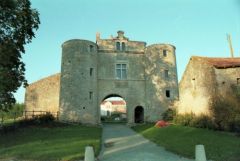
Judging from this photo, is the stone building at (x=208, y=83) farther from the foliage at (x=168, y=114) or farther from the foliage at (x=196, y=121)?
the foliage at (x=168, y=114)

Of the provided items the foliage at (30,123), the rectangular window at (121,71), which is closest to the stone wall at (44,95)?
the rectangular window at (121,71)

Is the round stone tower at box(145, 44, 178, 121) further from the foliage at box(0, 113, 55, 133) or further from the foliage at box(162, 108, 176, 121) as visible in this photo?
the foliage at box(0, 113, 55, 133)

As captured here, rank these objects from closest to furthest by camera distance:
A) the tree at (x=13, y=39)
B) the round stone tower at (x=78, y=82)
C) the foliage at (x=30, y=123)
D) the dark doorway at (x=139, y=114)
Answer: the tree at (x=13, y=39) → the foliage at (x=30, y=123) → the round stone tower at (x=78, y=82) → the dark doorway at (x=139, y=114)

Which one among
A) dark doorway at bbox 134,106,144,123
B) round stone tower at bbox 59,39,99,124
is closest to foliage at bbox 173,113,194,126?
dark doorway at bbox 134,106,144,123

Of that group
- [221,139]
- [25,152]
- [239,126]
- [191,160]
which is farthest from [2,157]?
[239,126]

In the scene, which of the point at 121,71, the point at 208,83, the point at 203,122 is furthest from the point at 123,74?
Result: the point at 203,122

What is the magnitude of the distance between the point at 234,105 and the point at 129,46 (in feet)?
70.5

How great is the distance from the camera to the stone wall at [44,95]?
38.9m

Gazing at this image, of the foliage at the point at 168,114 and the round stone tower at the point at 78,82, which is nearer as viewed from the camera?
the round stone tower at the point at 78,82

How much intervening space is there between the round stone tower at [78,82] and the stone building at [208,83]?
39.8 feet

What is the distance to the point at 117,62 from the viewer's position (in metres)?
36.4

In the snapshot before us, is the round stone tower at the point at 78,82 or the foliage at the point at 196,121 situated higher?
the round stone tower at the point at 78,82

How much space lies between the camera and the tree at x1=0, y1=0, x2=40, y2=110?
1623cm

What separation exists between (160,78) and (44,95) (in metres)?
17.5
